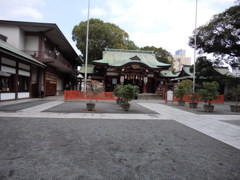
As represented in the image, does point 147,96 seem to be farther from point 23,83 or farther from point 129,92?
point 23,83

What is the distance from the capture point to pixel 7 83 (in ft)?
41.9

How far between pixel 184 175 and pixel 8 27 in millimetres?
20566

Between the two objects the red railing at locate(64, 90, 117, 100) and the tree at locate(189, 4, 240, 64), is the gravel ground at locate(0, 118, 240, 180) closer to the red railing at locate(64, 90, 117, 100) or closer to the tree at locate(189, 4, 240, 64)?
the red railing at locate(64, 90, 117, 100)

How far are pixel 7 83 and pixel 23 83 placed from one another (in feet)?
8.83

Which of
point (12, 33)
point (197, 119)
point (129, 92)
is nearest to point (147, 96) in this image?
point (129, 92)

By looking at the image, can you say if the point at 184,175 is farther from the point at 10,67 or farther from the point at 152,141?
the point at 10,67

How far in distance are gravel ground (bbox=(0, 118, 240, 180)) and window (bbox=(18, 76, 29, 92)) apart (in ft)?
37.9

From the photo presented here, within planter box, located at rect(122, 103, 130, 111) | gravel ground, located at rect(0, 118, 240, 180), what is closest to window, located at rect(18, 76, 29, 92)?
planter box, located at rect(122, 103, 130, 111)

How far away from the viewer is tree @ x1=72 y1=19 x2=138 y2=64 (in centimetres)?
2831

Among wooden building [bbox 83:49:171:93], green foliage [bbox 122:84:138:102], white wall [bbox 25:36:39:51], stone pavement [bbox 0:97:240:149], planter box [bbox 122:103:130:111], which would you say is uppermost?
white wall [bbox 25:36:39:51]

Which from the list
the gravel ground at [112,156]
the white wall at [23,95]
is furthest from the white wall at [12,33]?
the gravel ground at [112,156]

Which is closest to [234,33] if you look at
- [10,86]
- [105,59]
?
[105,59]

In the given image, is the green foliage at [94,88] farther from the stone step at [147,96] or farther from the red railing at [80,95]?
the stone step at [147,96]

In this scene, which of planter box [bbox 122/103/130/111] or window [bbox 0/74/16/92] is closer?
planter box [bbox 122/103/130/111]
